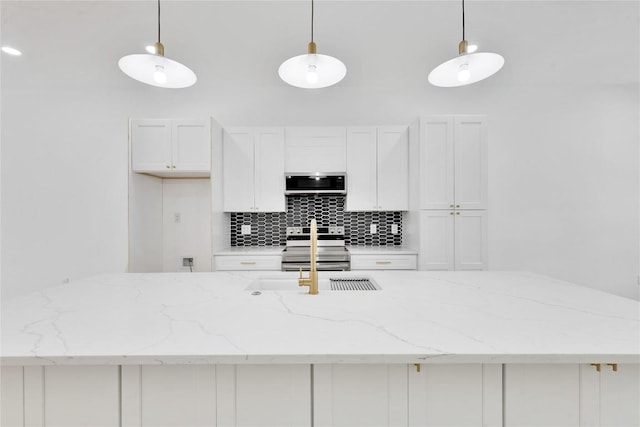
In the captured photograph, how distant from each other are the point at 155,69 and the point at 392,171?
8.28ft

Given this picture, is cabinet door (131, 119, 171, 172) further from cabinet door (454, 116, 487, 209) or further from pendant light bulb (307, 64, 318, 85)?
cabinet door (454, 116, 487, 209)

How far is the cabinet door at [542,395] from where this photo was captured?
2.70 feet

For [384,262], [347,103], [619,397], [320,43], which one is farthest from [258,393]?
[347,103]

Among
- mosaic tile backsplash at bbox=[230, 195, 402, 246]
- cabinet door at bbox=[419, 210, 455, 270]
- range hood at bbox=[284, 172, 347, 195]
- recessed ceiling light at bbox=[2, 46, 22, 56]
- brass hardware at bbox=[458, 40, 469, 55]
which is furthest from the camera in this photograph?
mosaic tile backsplash at bbox=[230, 195, 402, 246]

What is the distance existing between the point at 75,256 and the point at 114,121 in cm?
169

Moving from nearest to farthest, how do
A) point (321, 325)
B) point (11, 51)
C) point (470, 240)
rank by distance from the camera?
point (321, 325), point (11, 51), point (470, 240)

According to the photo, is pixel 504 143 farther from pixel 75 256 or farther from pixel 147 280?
pixel 75 256

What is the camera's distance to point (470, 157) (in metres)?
3.01

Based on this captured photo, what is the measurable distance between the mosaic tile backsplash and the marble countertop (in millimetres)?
2168

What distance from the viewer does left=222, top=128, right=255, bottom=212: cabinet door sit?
3.30m

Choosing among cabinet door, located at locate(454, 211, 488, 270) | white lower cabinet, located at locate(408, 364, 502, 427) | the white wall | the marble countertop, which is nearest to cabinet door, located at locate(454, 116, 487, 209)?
cabinet door, located at locate(454, 211, 488, 270)

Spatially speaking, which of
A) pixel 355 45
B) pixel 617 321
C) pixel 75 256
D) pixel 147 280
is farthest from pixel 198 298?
pixel 75 256

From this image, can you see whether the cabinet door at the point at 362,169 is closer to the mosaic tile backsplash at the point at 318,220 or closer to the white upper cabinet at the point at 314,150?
the white upper cabinet at the point at 314,150

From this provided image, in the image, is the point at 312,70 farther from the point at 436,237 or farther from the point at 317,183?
the point at 436,237
